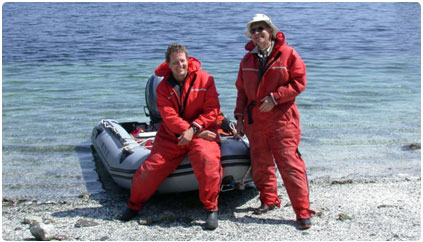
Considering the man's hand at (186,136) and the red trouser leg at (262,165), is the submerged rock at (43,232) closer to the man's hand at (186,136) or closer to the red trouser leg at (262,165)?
the man's hand at (186,136)

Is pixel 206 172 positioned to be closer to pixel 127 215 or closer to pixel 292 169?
pixel 292 169

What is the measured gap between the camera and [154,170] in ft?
15.7

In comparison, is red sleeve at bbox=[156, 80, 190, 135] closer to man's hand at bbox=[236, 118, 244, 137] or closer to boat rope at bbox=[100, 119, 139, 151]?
man's hand at bbox=[236, 118, 244, 137]

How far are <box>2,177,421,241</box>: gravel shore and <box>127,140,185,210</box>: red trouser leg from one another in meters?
0.21

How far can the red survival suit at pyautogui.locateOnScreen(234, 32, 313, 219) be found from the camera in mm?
4562

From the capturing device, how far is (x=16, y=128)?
8.70 meters

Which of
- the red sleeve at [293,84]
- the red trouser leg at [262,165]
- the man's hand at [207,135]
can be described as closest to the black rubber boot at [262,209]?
the red trouser leg at [262,165]

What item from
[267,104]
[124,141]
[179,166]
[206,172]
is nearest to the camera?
[267,104]

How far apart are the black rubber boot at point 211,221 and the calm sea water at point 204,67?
177cm

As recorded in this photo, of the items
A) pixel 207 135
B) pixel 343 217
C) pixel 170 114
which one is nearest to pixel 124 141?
pixel 170 114

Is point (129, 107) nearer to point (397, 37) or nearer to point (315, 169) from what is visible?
point (315, 169)

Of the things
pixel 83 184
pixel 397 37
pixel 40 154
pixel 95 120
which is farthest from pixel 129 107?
pixel 397 37

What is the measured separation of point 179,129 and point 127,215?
0.85 metres

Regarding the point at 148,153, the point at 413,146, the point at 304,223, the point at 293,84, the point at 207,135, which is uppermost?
the point at 293,84
